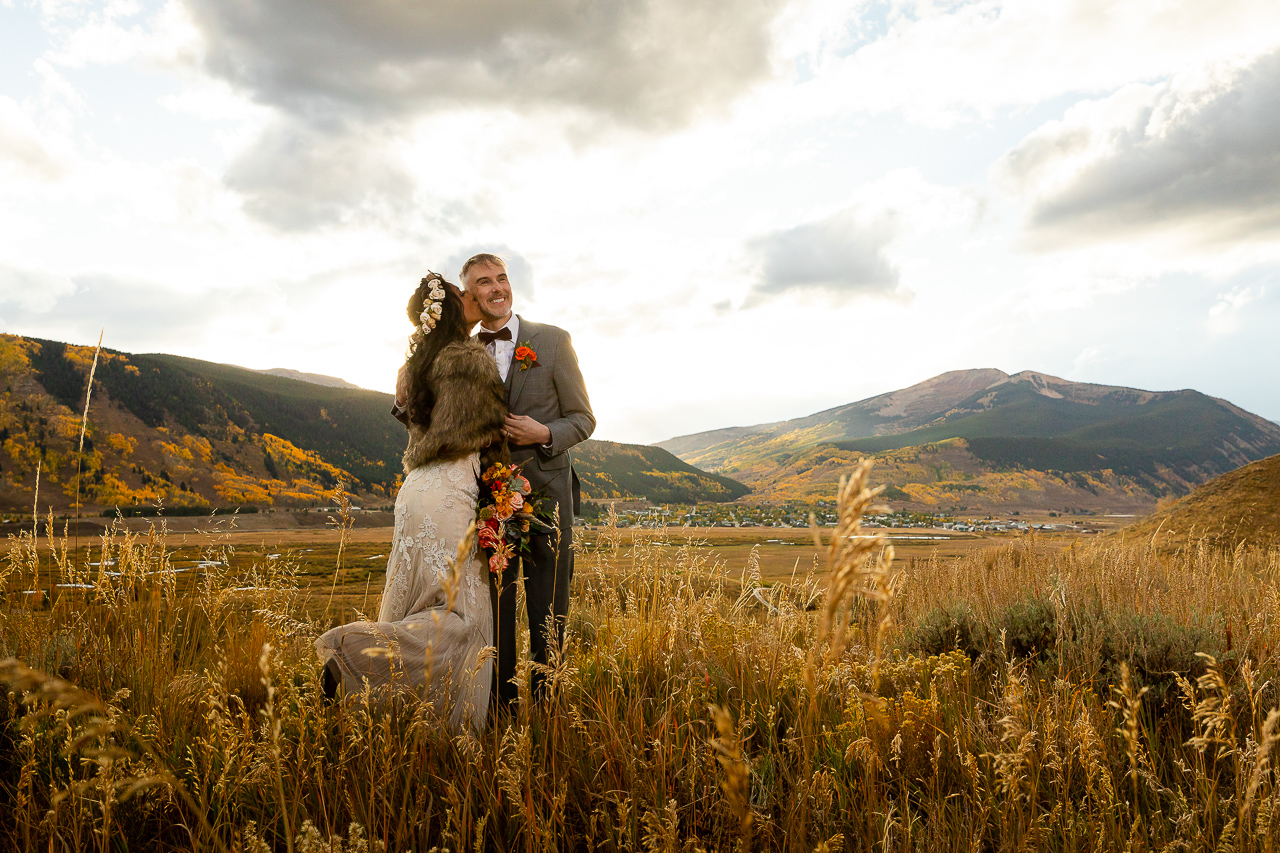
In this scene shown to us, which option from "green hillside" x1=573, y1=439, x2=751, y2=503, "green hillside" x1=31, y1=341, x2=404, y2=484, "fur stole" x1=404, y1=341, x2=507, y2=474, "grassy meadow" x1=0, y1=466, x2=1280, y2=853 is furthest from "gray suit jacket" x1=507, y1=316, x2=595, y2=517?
"green hillside" x1=573, y1=439, x2=751, y2=503

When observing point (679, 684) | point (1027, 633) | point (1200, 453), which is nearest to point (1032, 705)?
point (1027, 633)

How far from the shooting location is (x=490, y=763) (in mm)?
2307

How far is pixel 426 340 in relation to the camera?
144 inches

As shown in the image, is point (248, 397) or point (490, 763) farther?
point (248, 397)

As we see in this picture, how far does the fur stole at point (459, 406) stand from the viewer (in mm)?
3387

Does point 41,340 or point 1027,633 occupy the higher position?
point 41,340

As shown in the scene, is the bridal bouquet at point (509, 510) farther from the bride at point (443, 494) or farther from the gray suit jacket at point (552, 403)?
the gray suit jacket at point (552, 403)

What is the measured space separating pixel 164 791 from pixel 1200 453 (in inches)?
8774

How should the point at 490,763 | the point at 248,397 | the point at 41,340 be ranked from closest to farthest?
1. the point at 490,763
2. the point at 41,340
3. the point at 248,397

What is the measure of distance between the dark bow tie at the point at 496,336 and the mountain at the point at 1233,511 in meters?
10.3

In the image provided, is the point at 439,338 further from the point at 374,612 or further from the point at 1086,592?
the point at 1086,592

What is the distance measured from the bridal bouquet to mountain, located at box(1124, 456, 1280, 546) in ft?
33.1

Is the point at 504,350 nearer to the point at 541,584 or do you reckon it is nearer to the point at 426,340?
the point at 426,340

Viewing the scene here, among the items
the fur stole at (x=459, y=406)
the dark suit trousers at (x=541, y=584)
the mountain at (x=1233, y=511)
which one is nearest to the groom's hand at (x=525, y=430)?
the fur stole at (x=459, y=406)
